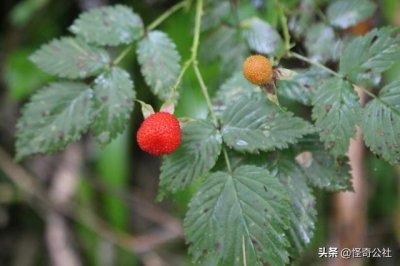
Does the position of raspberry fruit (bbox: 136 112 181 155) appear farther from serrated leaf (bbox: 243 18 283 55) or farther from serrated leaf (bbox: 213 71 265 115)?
serrated leaf (bbox: 243 18 283 55)

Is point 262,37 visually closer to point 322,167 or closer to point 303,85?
point 303,85

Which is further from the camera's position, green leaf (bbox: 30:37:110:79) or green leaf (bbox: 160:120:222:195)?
green leaf (bbox: 30:37:110:79)

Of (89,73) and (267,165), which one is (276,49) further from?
(89,73)

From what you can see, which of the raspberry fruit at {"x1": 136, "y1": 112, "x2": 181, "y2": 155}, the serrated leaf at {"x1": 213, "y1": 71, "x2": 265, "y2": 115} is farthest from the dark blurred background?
the raspberry fruit at {"x1": 136, "y1": 112, "x2": 181, "y2": 155}

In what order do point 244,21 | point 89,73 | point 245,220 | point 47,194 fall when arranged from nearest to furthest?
point 245,220, point 89,73, point 244,21, point 47,194

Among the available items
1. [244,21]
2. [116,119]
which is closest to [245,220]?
[116,119]

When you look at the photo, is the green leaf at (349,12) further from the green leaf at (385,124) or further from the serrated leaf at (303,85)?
the green leaf at (385,124)

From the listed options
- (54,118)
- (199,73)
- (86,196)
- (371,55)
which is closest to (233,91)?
(199,73)
